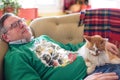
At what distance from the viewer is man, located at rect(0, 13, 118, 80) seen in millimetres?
1480

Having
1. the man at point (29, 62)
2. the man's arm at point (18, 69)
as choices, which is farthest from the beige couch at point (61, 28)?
the man's arm at point (18, 69)

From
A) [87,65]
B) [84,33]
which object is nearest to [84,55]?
[87,65]

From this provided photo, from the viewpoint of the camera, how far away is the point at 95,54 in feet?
5.51

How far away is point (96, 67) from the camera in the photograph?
172 cm

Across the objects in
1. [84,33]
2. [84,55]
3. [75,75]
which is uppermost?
[84,33]

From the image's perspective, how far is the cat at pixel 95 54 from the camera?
1672mm

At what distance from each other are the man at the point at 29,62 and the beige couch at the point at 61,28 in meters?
0.24

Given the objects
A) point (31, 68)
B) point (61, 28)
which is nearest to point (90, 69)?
A: point (31, 68)

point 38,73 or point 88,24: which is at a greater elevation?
point 88,24

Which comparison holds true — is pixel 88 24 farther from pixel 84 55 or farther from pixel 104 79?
pixel 104 79

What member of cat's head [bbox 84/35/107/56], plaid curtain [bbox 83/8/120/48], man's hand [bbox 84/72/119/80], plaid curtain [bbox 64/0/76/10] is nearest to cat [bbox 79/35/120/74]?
cat's head [bbox 84/35/107/56]

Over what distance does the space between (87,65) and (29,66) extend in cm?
47

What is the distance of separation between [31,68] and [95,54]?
512 mm

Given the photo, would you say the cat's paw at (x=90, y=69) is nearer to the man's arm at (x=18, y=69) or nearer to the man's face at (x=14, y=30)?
the man's arm at (x=18, y=69)
